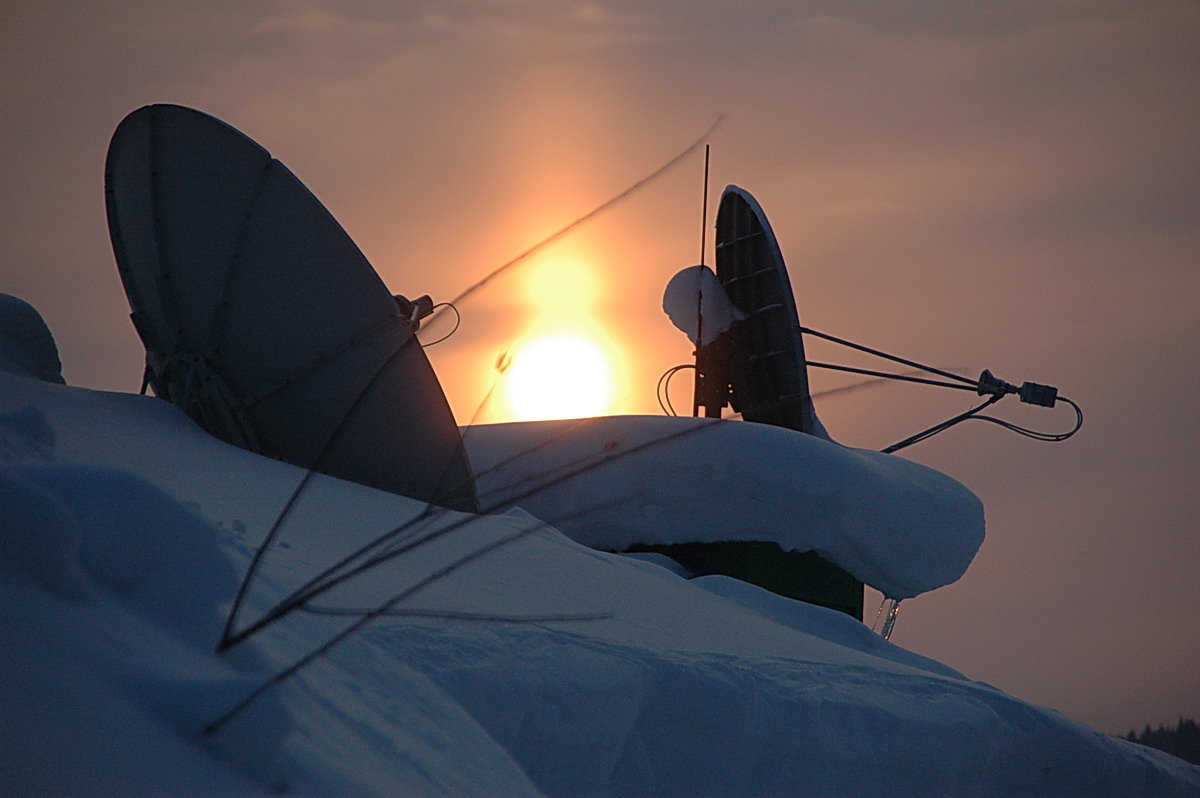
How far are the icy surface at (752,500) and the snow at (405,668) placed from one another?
9.11 feet

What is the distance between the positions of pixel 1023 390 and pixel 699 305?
4.06 m

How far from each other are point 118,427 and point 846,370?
29.2 feet

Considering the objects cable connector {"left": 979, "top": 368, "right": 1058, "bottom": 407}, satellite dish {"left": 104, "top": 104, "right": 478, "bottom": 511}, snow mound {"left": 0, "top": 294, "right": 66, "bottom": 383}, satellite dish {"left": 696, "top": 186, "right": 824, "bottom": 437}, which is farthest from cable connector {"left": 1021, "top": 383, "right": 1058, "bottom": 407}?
snow mound {"left": 0, "top": 294, "right": 66, "bottom": 383}

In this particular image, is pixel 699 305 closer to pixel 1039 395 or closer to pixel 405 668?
pixel 1039 395

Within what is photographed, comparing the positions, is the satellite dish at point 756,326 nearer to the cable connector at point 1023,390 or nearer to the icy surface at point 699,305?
the icy surface at point 699,305

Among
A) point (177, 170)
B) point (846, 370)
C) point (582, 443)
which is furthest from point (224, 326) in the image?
point (846, 370)

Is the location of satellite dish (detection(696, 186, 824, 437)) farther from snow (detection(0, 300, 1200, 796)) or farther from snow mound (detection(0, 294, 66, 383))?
snow mound (detection(0, 294, 66, 383))

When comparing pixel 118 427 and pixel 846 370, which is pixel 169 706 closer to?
pixel 118 427

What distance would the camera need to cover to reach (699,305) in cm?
1311

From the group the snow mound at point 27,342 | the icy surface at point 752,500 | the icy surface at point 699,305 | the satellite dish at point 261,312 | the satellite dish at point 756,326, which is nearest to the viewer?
the snow mound at point 27,342

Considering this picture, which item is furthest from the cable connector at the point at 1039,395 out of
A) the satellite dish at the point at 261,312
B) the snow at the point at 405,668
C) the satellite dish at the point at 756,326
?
the satellite dish at the point at 261,312

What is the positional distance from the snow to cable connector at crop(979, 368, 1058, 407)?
22.1 ft

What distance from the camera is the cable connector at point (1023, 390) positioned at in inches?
557

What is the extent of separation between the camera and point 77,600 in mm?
2174
